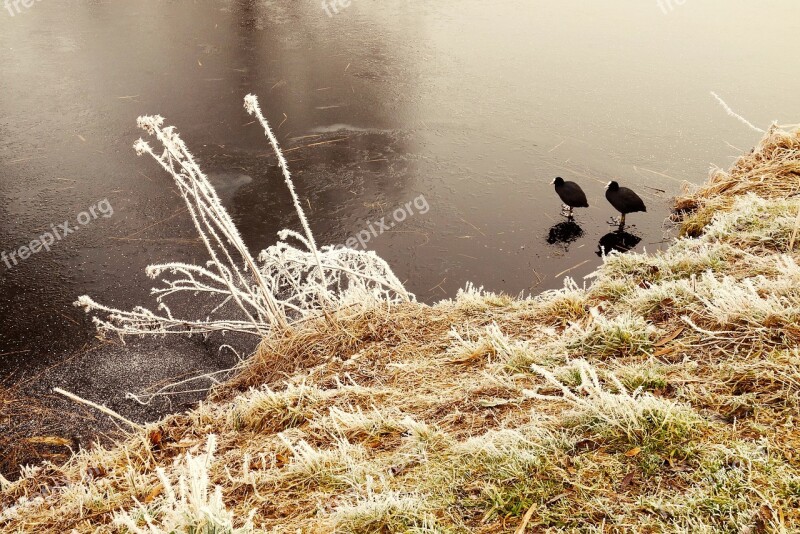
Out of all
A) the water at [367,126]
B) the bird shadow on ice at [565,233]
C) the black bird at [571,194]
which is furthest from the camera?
the black bird at [571,194]

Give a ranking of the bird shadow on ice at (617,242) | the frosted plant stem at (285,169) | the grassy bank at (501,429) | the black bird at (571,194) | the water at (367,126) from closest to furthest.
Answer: the grassy bank at (501,429), the frosted plant stem at (285,169), the water at (367,126), the bird shadow on ice at (617,242), the black bird at (571,194)

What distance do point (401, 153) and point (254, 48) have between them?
3.87 meters

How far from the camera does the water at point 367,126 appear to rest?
16.5ft

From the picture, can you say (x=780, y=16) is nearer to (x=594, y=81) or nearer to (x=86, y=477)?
(x=594, y=81)

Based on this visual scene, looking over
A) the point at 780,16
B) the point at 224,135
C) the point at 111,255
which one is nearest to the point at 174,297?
the point at 111,255

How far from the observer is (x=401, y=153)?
6.63 meters

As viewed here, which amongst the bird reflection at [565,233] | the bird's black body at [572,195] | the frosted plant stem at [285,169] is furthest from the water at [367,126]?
the frosted plant stem at [285,169]

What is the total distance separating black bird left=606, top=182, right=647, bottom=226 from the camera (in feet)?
17.5

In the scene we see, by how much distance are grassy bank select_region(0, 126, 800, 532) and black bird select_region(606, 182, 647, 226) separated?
1471 millimetres

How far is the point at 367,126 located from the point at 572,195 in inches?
107

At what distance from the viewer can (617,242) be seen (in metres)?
5.34

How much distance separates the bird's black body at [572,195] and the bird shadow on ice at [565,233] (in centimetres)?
17

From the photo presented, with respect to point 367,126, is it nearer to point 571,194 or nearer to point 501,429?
point 571,194

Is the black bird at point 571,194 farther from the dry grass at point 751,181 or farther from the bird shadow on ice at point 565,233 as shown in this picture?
the dry grass at point 751,181
